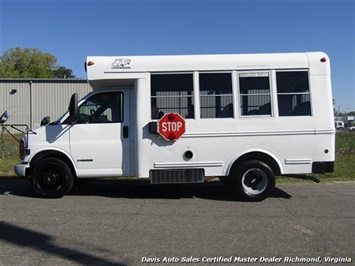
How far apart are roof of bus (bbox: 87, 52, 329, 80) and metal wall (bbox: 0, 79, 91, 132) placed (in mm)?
27471

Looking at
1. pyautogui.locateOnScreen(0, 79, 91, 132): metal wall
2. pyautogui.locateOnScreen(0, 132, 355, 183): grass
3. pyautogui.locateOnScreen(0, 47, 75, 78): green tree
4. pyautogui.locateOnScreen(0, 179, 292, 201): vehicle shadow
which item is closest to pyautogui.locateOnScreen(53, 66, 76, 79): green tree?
pyautogui.locateOnScreen(0, 47, 75, 78): green tree

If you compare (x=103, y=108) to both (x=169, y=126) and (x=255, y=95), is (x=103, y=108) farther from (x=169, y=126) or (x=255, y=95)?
(x=255, y=95)

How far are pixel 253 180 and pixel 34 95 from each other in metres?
30.8

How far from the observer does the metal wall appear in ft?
109

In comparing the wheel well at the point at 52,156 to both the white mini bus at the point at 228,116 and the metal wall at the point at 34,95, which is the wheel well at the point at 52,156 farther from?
the metal wall at the point at 34,95

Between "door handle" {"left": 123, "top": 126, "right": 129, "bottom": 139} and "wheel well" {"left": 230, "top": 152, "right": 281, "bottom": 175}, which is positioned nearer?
"wheel well" {"left": 230, "top": 152, "right": 281, "bottom": 175}

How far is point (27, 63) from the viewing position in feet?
231

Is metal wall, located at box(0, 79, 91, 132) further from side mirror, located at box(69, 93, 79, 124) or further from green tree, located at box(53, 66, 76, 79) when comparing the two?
green tree, located at box(53, 66, 76, 79)

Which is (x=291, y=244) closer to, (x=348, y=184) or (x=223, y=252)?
(x=223, y=252)

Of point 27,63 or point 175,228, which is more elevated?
point 27,63

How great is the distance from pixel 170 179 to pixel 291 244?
9.46ft

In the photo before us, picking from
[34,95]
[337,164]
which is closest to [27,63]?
[34,95]

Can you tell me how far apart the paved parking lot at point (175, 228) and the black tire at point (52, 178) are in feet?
0.64

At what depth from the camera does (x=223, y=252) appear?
4324mm
